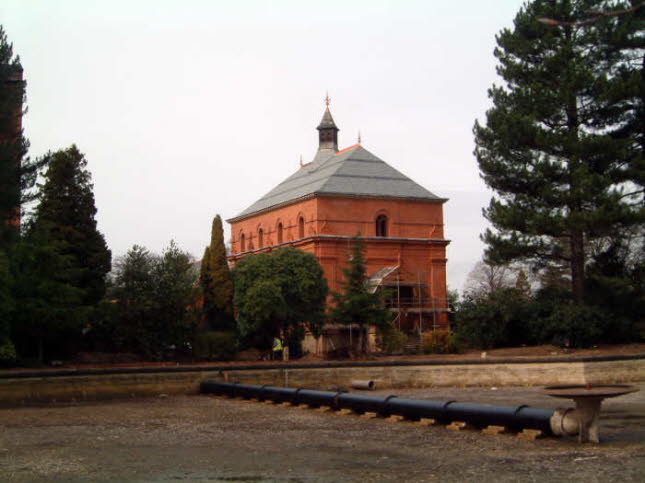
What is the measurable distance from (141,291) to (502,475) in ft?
92.4

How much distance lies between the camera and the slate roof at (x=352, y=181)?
5531 cm

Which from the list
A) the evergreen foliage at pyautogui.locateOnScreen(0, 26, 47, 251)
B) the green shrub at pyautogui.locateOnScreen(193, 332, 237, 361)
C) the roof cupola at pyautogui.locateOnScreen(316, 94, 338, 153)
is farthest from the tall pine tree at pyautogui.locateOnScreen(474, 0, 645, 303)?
the roof cupola at pyautogui.locateOnScreen(316, 94, 338, 153)

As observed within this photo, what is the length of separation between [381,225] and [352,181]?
146 inches

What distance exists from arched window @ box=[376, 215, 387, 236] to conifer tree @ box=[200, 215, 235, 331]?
1429 centimetres

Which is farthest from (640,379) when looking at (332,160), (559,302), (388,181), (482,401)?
(332,160)

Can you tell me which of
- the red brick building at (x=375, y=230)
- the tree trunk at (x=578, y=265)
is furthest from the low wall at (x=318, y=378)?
the red brick building at (x=375, y=230)

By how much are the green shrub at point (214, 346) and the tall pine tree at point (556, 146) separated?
13.4 m

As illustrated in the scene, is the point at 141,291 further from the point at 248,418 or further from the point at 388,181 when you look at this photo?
the point at 388,181

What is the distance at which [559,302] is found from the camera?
37938 millimetres

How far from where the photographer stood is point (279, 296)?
A: 3938 cm

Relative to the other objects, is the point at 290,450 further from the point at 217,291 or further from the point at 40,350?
the point at 217,291

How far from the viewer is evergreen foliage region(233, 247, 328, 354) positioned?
39469 mm

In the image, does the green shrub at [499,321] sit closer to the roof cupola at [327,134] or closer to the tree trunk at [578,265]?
the tree trunk at [578,265]

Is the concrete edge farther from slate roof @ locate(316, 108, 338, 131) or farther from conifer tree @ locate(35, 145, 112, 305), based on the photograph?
slate roof @ locate(316, 108, 338, 131)
